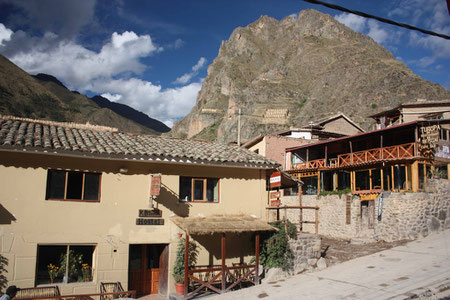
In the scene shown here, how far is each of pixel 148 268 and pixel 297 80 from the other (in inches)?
3781

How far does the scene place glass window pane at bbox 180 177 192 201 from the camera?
13.7 meters

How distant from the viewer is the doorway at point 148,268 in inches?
→ 512

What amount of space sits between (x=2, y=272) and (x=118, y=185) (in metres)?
4.09

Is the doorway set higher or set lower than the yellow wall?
lower

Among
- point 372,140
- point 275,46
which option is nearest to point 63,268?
point 372,140

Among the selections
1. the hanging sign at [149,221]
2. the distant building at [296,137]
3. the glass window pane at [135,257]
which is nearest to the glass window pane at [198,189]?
the hanging sign at [149,221]

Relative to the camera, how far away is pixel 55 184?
11.9 metres

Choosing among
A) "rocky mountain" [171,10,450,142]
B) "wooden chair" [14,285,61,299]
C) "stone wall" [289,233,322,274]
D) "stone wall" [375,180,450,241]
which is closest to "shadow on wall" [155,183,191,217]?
"wooden chair" [14,285,61,299]

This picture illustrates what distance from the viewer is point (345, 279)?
13.1 m

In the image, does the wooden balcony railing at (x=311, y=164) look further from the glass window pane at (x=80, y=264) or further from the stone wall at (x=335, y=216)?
the glass window pane at (x=80, y=264)

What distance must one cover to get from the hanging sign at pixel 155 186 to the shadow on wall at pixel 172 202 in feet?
2.40

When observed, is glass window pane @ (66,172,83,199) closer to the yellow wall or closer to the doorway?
the yellow wall

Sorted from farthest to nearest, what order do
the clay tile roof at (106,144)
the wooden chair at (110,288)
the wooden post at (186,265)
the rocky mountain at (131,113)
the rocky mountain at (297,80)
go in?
the rocky mountain at (131,113), the rocky mountain at (297,80), the wooden post at (186,265), the wooden chair at (110,288), the clay tile roof at (106,144)

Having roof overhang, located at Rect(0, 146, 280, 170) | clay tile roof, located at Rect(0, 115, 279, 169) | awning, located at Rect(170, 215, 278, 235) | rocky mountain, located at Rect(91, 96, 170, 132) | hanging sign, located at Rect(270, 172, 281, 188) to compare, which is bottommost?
awning, located at Rect(170, 215, 278, 235)
